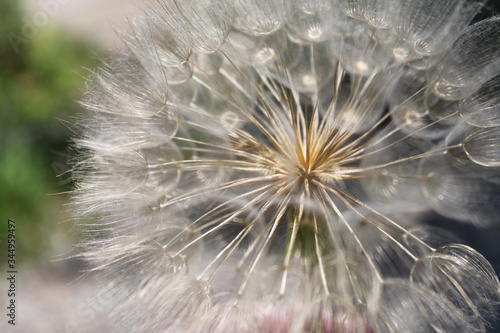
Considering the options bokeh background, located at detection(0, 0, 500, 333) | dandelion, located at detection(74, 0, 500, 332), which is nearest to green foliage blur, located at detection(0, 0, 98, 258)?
bokeh background, located at detection(0, 0, 500, 333)

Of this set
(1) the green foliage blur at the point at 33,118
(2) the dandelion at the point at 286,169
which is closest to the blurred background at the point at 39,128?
(1) the green foliage blur at the point at 33,118

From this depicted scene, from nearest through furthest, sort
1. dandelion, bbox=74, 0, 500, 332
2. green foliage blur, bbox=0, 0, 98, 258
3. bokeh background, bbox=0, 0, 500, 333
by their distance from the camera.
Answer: dandelion, bbox=74, 0, 500, 332, bokeh background, bbox=0, 0, 500, 333, green foliage blur, bbox=0, 0, 98, 258

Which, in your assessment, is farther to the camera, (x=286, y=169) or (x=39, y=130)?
(x=39, y=130)

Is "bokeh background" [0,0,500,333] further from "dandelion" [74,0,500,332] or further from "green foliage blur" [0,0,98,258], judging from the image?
"dandelion" [74,0,500,332]

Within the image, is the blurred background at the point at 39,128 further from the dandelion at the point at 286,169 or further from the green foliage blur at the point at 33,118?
the dandelion at the point at 286,169

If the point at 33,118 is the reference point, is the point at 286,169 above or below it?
below

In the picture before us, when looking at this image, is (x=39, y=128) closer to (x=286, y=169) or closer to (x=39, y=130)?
(x=39, y=130)

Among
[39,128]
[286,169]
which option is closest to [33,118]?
[39,128]

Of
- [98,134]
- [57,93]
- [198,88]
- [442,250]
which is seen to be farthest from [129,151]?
[57,93]
